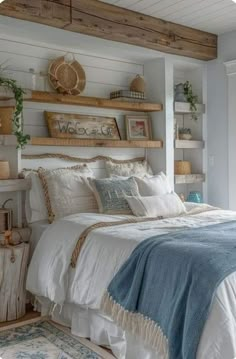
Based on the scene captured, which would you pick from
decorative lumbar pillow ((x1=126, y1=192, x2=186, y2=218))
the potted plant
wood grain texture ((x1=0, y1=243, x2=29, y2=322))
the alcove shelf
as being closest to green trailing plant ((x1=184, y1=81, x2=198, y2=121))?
the potted plant

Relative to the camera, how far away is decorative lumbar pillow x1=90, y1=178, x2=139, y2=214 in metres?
3.38

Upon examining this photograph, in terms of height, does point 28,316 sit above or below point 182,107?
below

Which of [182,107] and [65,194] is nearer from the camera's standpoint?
[65,194]

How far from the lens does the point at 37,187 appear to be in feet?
11.3

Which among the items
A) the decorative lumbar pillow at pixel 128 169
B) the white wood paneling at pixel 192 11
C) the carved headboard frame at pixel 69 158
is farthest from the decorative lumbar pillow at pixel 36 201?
the white wood paneling at pixel 192 11

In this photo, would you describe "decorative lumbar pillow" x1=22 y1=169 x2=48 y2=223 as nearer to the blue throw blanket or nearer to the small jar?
the blue throw blanket

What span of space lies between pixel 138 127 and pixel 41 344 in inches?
98.4

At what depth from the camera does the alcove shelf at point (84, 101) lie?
346 cm

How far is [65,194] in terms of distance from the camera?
342 cm

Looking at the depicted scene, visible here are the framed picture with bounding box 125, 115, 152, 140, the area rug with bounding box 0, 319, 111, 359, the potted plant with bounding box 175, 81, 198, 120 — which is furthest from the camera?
the potted plant with bounding box 175, 81, 198, 120

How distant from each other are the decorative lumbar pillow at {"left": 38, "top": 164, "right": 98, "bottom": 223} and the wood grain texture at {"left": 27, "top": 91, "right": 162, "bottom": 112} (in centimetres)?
62

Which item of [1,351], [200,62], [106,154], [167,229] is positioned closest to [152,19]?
[200,62]

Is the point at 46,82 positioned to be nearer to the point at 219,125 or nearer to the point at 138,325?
the point at 219,125

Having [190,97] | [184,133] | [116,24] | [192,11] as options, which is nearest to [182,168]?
[184,133]
